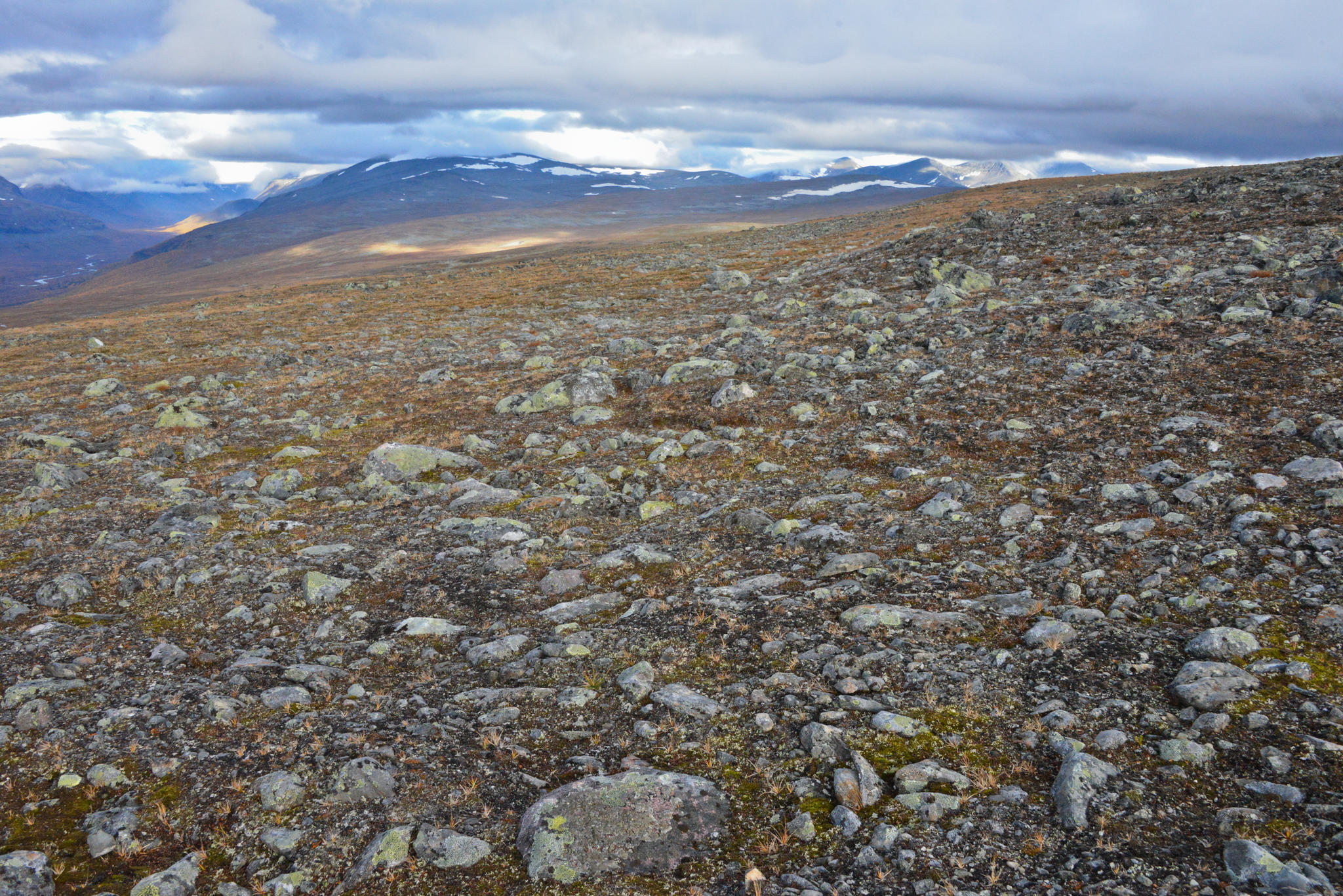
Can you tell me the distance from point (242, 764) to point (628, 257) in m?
79.8

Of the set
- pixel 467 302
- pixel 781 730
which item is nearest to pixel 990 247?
pixel 781 730

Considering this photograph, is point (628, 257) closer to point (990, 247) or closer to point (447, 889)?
point (990, 247)

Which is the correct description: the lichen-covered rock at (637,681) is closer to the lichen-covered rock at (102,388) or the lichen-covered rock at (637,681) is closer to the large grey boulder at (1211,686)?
the large grey boulder at (1211,686)

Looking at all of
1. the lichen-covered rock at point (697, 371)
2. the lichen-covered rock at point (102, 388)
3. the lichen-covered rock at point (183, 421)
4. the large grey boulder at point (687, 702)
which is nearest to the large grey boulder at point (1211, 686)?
the large grey boulder at point (687, 702)

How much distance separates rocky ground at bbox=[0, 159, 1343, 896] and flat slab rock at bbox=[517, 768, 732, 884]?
37 millimetres

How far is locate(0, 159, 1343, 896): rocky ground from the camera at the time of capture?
568 cm

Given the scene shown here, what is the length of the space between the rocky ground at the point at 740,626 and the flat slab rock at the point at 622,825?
4 cm

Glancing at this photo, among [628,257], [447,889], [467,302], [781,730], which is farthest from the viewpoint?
[628,257]

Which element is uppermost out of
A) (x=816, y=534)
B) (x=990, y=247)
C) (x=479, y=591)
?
(x=990, y=247)

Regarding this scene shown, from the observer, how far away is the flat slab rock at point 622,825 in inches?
224

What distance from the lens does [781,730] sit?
7043 millimetres

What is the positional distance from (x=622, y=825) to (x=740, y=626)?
3.50m

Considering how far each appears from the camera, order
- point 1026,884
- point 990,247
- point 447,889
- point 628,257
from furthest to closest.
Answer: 1. point 628,257
2. point 990,247
3. point 447,889
4. point 1026,884

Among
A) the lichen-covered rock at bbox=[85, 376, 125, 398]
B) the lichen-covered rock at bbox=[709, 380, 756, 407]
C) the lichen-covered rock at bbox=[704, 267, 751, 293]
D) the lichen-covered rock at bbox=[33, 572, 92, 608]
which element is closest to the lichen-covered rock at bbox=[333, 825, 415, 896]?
the lichen-covered rock at bbox=[33, 572, 92, 608]
